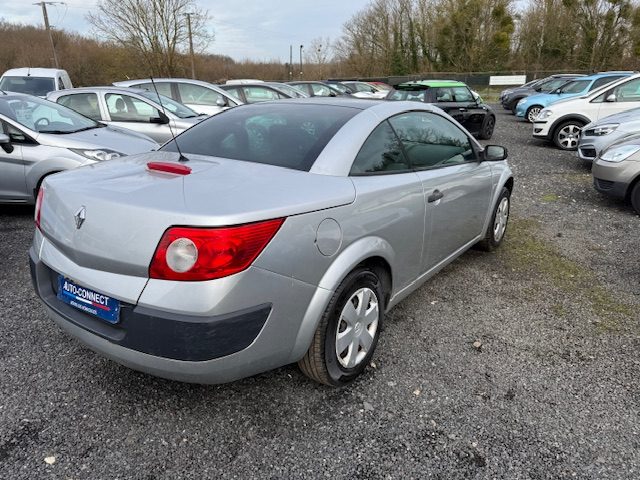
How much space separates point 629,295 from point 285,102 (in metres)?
3.06

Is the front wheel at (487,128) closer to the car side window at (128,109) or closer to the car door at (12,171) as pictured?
the car side window at (128,109)

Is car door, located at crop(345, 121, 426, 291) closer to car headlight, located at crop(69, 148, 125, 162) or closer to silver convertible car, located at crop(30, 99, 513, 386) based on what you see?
silver convertible car, located at crop(30, 99, 513, 386)

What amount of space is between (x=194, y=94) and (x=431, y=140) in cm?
780

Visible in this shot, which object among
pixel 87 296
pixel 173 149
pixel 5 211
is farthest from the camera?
pixel 5 211

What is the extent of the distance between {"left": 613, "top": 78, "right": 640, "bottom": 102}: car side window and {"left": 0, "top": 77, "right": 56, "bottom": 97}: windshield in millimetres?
13977

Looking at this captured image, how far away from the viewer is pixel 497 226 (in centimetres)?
450

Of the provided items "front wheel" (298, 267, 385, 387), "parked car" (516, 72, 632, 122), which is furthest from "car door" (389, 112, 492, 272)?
"parked car" (516, 72, 632, 122)

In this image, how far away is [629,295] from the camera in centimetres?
369

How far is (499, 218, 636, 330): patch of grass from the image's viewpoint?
11.3 ft

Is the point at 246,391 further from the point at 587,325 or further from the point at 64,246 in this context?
the point at 587,325

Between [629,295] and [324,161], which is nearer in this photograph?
[324,161]

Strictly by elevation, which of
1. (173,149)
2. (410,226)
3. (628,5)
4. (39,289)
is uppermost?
(628,5)

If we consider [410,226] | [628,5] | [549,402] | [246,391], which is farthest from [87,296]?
[628,5]

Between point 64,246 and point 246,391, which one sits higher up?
point 64,246
